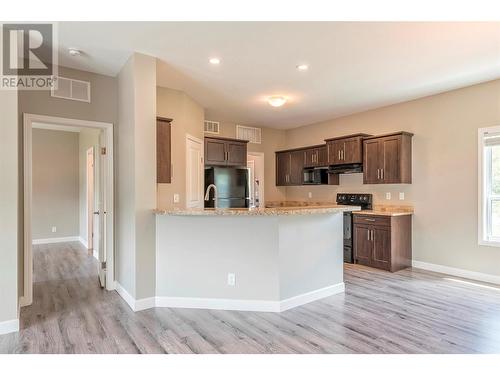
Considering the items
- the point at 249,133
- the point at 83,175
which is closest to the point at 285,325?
the point at 249,133

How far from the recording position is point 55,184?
741cm

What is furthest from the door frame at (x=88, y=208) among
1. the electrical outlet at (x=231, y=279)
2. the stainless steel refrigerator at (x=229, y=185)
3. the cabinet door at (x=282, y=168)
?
the electrical outlet at (x=231, y=279)

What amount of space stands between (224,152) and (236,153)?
301mm

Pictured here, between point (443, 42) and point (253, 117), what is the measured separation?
3.77 meters

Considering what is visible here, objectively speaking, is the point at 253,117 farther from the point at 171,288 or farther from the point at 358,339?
the point at 358,339

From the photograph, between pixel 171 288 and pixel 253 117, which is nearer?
pixel 171 288

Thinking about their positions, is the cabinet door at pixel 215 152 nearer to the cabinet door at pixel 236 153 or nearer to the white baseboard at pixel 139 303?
the cabinet door at pixel 236 153

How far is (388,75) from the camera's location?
158 inches

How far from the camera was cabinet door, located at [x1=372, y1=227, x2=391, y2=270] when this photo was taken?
4.80m

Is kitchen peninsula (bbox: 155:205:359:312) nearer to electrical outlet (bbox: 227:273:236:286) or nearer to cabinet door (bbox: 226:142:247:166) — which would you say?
electrical outlet (bbox: 227:273:236:286)

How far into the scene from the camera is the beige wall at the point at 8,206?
2746mm

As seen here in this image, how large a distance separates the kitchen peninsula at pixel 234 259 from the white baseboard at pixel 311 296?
0.01 metres

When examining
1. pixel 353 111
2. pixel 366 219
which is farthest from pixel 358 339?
pixel 353 111
